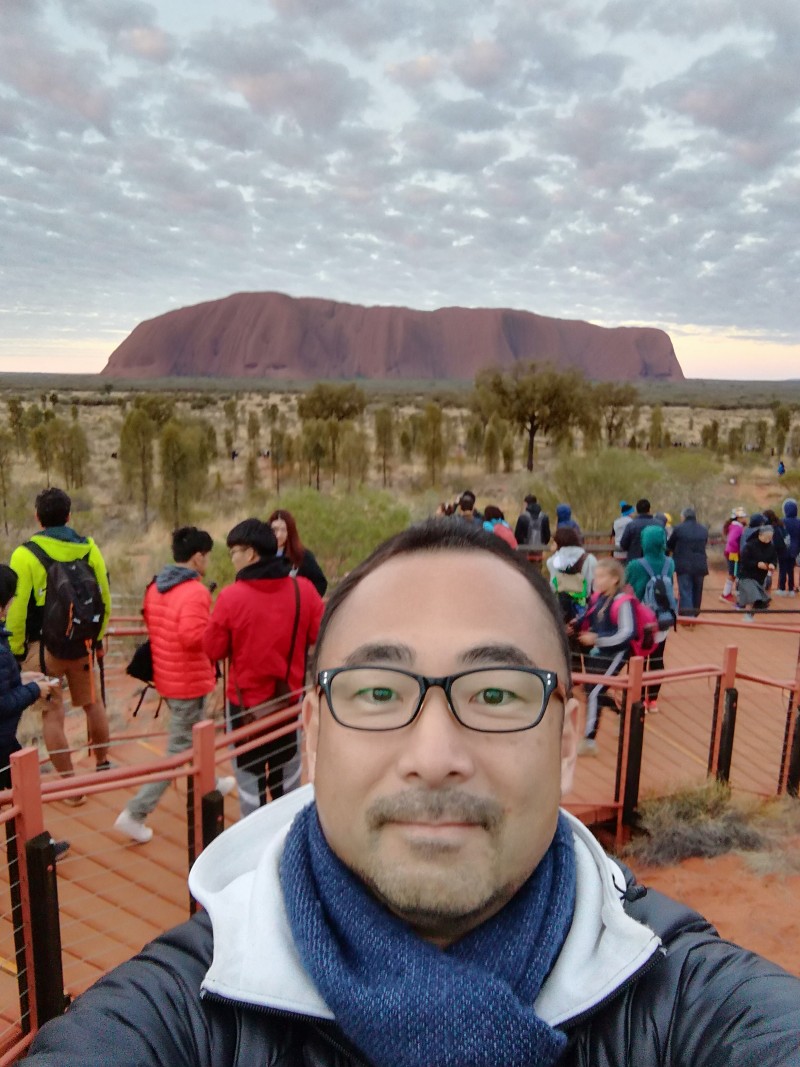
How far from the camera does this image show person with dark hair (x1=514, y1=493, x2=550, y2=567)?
9906 millimetres

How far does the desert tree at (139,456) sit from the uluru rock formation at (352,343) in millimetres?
117200

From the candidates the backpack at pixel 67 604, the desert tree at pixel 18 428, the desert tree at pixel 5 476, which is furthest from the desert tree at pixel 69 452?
the backpack at pixel 67 604

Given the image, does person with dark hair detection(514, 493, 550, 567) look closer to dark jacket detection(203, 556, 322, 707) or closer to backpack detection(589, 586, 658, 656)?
backpack detection(589, 586, 658, 656)

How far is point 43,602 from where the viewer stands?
410cm

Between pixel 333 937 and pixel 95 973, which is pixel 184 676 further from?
pixel 333 937

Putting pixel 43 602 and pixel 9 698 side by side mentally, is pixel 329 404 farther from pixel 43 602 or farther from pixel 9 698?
pixel 9 698

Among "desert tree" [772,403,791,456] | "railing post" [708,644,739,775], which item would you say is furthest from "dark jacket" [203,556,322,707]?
"desert tree" [772,403,791,456]

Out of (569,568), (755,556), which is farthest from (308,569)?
(755,556)

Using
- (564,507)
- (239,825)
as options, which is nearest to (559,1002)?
(239,825)

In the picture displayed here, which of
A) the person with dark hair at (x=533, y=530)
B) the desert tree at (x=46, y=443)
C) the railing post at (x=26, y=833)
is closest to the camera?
the railing post at (x=26, y=833)

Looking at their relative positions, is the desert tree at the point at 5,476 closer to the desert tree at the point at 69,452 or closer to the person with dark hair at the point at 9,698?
the desert tree at the point at 69,452

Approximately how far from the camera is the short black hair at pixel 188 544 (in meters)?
3.99

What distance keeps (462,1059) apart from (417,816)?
0.31m

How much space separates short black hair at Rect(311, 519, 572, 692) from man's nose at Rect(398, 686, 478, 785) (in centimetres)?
26
